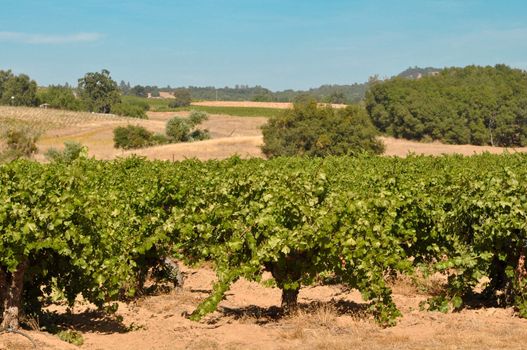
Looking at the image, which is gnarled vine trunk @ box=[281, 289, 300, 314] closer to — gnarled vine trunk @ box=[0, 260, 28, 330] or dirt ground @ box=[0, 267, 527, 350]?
dirt ground @ box=[0, 267, 527, 350]

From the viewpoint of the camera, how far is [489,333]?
9734mm

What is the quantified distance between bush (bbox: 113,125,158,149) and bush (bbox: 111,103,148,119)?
50855 millimetres

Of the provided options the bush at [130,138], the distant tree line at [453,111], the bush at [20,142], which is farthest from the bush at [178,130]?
the distant tree line at [453,111]

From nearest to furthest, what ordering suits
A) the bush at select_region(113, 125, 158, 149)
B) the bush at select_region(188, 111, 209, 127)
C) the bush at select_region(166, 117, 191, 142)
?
1. the bush at select_region(113, 125, 158, 149)
2. the bush at select_region(166, 117, 191, 142)
3. the bush at select_region(188, 111, 209, 127)

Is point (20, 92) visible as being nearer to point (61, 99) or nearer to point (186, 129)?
point (61, 99)

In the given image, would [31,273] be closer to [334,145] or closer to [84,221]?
[84,221]

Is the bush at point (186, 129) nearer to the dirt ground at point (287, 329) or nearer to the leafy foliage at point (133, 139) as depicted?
the leafy foliage at point (133, 139)

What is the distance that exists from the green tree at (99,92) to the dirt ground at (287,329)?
135 m

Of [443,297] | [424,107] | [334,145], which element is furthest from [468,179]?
[424,107]

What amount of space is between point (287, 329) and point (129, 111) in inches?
4969

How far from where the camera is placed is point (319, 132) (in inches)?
2596

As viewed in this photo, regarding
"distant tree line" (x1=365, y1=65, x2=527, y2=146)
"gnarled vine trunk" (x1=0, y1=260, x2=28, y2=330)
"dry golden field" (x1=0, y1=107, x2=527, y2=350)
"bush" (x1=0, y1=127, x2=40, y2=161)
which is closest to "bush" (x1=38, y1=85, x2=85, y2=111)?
"distant tree line" (x1=365, y1=65, x2=527, y2=146)

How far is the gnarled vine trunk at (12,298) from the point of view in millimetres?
9602

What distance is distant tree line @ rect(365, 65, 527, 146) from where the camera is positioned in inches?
3775
